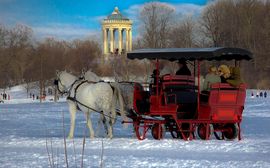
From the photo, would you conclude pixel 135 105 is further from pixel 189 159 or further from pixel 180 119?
pixel 189 159

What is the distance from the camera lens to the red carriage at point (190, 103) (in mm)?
14219

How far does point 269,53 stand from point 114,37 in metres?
42.8

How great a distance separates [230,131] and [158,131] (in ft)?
5.95

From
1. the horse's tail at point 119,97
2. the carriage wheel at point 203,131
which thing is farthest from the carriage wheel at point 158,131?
the horse's tail at point 119,97

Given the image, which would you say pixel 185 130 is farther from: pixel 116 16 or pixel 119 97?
pixel 116 16

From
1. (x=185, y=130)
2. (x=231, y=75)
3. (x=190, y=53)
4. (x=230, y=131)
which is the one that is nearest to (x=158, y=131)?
(x=185, y=130)

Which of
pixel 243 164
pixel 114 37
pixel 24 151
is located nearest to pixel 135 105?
pixel 24 151

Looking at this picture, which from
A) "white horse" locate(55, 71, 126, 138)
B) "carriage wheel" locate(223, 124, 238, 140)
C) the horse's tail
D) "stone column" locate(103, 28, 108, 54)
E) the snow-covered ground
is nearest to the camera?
the snow-covered ground

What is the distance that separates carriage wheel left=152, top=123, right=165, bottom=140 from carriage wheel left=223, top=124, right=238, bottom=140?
1618 millimetres

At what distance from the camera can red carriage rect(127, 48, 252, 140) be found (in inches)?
560

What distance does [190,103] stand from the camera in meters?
15.0

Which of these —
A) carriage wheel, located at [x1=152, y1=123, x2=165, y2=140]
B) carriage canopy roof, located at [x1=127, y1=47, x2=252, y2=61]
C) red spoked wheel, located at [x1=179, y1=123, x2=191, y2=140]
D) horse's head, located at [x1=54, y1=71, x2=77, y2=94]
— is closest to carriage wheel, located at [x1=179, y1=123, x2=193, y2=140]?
red spoked wheel, located at [x1=179, y1=123, x2=191, y2=140]

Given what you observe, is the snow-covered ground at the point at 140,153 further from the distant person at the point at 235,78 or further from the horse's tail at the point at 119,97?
the distant person at the point at 235,78

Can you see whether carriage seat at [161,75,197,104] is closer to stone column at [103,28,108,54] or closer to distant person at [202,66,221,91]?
distant person at [202,66,221,91]
